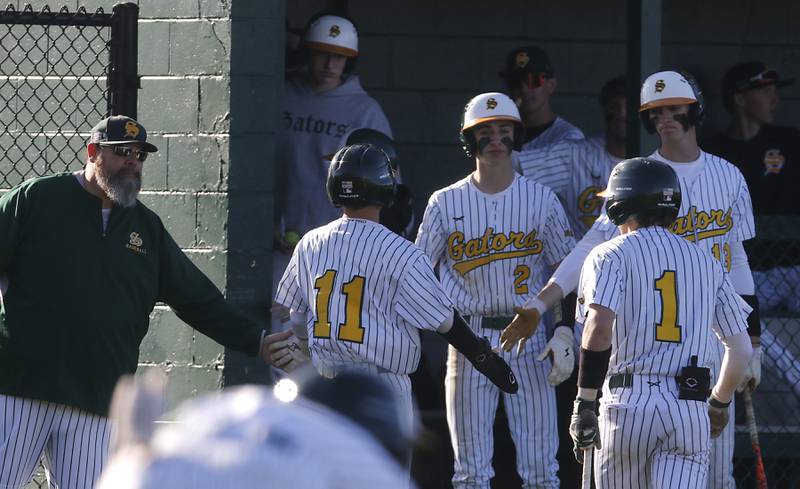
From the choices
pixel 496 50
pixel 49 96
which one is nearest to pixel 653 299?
pixel 49 96

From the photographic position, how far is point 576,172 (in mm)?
7020

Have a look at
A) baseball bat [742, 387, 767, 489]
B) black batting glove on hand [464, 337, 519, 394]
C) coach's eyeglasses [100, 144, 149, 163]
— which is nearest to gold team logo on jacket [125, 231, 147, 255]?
coach's eyeglasses [100, 144, 149, 163]

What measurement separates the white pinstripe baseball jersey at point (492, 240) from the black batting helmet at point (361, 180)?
36.6 inches

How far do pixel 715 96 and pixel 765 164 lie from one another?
136 centimetres

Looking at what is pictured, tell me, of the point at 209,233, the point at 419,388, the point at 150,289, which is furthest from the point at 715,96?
the point at 150,289

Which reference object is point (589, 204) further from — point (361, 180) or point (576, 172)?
point (361, 180)

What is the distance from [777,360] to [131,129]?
11.5 ft

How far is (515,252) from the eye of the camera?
647 cm

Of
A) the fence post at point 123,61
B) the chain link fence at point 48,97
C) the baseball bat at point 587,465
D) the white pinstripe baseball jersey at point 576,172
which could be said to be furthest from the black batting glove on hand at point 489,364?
the chain link fence at point 48,97

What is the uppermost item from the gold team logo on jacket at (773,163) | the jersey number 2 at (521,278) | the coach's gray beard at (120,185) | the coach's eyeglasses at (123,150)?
the gold team logo on jacket at (773,163)

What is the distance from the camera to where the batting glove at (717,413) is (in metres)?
5.43

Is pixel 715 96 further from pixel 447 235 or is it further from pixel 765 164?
pixel 447 235

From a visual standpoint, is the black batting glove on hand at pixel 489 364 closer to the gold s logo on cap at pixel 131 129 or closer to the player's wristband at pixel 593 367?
the player's wristband at pixel 593 367

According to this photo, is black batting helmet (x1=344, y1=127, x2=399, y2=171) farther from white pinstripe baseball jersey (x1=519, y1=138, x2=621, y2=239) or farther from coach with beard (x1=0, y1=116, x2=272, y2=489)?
coach with beard (x1=0, y1=116, x2=272, y2=489)
